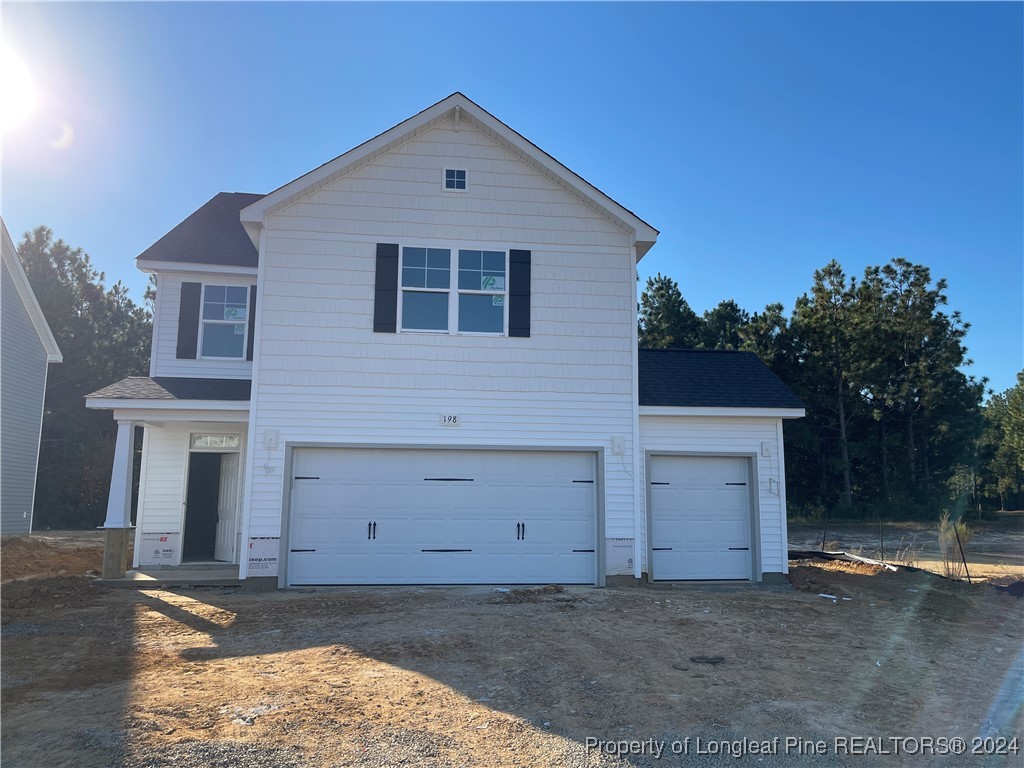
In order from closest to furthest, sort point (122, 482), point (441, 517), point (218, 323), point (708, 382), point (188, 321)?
point (441, 517), point (122, 482), point (708, 382), point (188, 321), point (218, 323)

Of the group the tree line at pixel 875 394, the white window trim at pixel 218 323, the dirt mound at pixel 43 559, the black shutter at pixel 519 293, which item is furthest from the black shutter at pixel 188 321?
the tree line at pixel 875 394

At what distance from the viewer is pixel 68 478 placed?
95.0 feet

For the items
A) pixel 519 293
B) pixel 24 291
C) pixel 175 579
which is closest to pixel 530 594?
pixel 519 293

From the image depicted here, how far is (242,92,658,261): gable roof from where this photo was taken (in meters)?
11.5

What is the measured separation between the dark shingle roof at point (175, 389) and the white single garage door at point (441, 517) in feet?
7.28

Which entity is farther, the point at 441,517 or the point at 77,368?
the point at 77,368

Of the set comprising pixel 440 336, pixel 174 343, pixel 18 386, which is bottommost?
pixel 440 336

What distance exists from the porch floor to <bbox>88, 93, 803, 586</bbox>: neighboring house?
0.59 m

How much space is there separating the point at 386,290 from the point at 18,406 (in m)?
13.8

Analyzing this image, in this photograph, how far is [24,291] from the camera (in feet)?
63.2

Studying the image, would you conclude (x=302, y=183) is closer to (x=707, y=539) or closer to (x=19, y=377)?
(x=707, y=539)

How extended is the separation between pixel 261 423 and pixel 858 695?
866 centimetres

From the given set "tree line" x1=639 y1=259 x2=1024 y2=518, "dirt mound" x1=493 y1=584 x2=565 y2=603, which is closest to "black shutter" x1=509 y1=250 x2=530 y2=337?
"dirt mound" x1=493 y1=584 x2=565 y2=603

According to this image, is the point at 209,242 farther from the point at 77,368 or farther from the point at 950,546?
the point at 77,368
